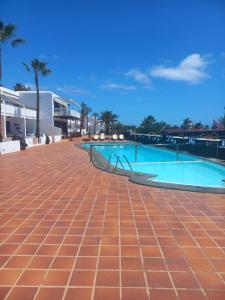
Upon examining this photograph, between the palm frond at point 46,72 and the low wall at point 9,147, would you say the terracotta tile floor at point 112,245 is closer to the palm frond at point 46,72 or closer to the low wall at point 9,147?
the low wall at point 9,147

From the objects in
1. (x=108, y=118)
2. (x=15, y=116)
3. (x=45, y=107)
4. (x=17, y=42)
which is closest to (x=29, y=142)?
(x=15, y=116)

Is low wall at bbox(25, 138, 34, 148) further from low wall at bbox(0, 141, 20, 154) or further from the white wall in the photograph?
the white wall

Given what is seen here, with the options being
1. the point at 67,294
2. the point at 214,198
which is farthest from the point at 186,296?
the point at 214,198

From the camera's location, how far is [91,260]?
2889mm

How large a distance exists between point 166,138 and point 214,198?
56.2 feet

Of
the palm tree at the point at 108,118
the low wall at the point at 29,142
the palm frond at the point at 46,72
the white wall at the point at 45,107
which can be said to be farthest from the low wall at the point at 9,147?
the palm tree at the point at 108,118

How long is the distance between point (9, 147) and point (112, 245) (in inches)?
577

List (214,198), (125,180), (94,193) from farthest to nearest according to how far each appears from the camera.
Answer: (125,180)
(94,193)
(214,198)

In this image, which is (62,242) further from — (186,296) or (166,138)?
(166,138)

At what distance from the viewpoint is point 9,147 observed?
1648cm

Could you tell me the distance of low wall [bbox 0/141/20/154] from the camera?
50.9ft

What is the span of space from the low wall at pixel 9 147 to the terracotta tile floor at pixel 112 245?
414 inches

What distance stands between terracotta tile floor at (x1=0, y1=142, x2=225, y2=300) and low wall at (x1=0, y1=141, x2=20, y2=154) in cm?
1052

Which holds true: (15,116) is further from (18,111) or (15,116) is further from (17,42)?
(17,42)
